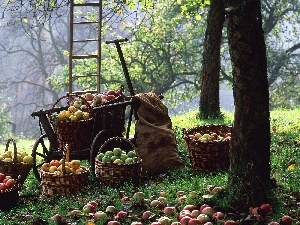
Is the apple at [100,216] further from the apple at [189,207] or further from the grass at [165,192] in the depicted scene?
the apple at [189,207]

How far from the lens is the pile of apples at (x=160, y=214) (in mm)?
4525

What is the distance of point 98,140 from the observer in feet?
23.4

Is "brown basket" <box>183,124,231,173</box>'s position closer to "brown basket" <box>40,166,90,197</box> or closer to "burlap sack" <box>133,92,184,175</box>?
"burlap sack" <box>133,92,184,175</box>

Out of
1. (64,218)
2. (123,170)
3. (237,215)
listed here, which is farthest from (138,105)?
(237,215)

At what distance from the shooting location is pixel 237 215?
4723 mm

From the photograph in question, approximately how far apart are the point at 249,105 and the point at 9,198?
2.77 m

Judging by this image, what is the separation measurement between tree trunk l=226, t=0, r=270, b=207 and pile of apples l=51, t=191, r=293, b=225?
0.82ft

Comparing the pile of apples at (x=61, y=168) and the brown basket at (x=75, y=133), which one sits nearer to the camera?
the pile of apples at (x=61, y=168)

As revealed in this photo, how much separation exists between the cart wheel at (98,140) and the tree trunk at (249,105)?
8.06 feet

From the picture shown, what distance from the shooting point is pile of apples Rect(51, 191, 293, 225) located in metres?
4.52

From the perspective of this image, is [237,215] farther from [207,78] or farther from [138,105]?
[207,78]

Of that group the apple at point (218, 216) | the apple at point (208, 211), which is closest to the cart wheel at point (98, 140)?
the apple at point (208, 211)

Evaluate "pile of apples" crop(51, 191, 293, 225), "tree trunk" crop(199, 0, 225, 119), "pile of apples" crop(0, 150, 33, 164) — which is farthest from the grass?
"tree trunk" crop(199, 0, 225, 119)

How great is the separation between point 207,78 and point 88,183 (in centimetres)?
465
